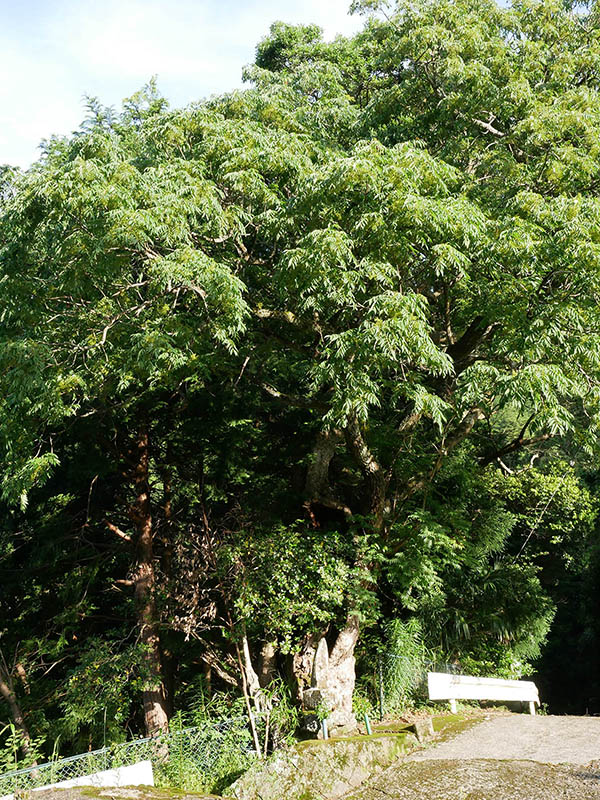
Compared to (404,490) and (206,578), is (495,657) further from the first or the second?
(206,578)

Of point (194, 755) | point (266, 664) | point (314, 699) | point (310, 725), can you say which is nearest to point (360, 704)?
point (266, 664)

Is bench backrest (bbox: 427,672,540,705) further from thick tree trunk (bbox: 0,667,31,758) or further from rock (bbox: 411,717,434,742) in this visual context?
thick tree trunk (bbox: 0,667,31,758)

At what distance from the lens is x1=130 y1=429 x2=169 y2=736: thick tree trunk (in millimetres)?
9117

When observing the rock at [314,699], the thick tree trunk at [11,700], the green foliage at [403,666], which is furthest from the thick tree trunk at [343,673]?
the thick tree trunk at [11,700]

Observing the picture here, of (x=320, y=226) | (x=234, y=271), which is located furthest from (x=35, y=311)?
(x=320, y=226)

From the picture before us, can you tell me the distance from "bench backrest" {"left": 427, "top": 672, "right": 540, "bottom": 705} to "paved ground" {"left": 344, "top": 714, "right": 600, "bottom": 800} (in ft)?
2.78

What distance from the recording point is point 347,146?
34.9 feet

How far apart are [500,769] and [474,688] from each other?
138 inches

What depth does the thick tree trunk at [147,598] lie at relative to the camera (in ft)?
29.9

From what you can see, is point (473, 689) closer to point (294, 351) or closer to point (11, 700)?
point (294, 351)

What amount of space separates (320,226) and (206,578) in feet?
14.3

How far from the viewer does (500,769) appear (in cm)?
579

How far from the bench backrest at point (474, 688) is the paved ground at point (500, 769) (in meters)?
0.85

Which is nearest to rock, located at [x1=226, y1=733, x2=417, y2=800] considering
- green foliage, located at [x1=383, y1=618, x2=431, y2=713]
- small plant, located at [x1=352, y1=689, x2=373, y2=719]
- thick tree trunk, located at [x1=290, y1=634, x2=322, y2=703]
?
small plant, located at [x1=352, y1=689, x2=373, y2=719]
